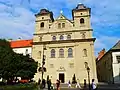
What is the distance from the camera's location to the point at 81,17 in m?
56.2

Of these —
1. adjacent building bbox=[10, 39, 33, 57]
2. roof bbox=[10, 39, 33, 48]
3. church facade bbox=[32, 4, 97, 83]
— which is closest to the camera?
church facade bbox=[32, 4, 97, 83]

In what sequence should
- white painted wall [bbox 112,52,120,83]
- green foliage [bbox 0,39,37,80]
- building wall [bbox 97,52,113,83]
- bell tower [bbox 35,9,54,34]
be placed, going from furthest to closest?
bell tower [bbox 35,9,54,34] < building wall [bbox 97,52,113,83] < white painted wall [bbox 112,52,120,83] < green foliage [bbox 0,39,37,80]

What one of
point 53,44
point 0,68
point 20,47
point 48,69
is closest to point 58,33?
point 53,44

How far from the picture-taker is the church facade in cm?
5212

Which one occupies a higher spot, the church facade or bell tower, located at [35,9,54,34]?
bell tower, located at [35,9,54,34]

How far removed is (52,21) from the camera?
202ft

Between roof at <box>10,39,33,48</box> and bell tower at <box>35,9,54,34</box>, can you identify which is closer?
bell tower at <box>35,9,54,34</box>

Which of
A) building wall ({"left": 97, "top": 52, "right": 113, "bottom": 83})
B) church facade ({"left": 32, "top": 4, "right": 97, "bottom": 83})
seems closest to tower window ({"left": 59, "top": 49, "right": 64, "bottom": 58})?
church facade ({"left": 32, "top": 4, "right": 97, "bottom": 83})

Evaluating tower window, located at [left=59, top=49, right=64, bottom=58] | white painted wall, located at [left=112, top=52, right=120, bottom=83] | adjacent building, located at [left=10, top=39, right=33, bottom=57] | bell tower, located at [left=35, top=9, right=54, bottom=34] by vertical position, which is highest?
bell tower, located at [left=35, top=9, right=54, bottom=34]

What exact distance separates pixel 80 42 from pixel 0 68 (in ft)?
82.7

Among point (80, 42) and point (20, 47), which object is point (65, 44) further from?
point (20, 47)

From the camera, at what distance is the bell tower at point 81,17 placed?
182 feet

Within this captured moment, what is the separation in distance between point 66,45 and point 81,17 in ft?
30.4

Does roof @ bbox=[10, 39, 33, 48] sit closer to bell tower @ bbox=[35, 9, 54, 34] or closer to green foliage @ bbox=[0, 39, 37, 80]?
bell tower @ bbox=[35, 9, 54, 34]
